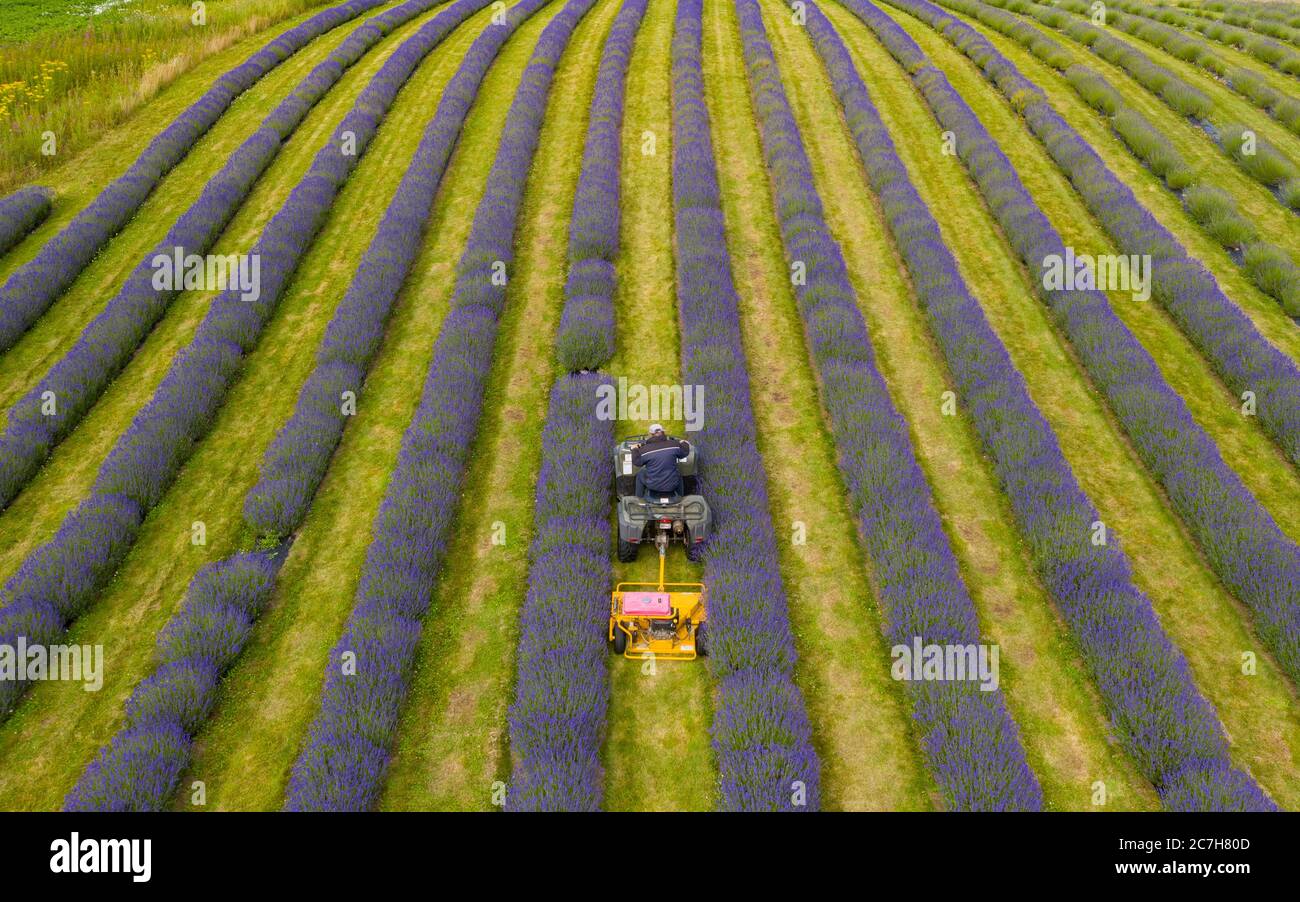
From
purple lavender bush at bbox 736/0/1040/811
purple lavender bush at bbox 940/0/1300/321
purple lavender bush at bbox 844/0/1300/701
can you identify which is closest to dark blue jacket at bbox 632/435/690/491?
purple lavender bush at bbox 736/0/1040/811

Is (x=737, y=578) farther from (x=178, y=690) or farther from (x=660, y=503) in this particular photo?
(x=178, y=690)

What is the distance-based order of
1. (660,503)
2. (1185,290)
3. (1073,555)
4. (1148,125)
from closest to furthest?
(1073,555), (660,503), (1185,290), (1148,125)

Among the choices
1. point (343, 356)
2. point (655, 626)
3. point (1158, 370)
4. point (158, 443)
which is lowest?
point (655, 626)

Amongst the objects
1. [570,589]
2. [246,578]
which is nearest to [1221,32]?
[570,589]

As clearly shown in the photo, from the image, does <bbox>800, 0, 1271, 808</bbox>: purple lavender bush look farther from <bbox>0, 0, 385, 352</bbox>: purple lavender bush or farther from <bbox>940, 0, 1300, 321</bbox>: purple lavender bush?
<bbox>0, 0, 385, 352</bbox>: purple lavender bush

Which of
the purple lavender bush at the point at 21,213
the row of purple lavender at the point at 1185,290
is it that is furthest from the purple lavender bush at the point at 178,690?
the row of purple lavender at the point at 1185,290

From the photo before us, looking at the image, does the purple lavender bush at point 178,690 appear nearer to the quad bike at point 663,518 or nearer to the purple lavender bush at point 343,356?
the purple lavender bush at point 343,356
